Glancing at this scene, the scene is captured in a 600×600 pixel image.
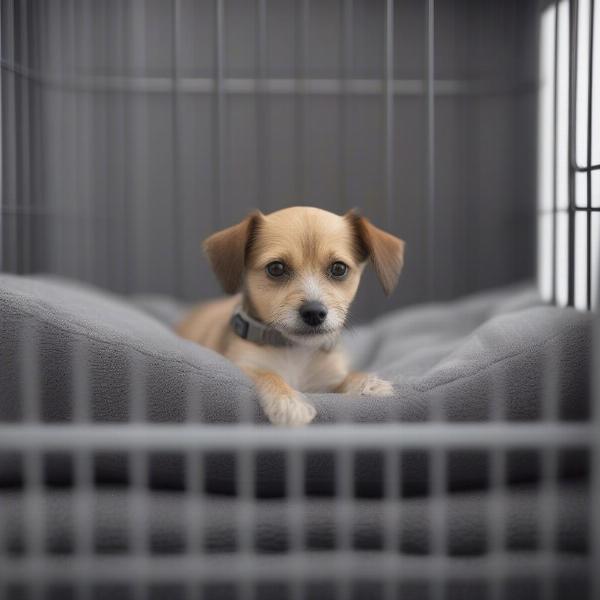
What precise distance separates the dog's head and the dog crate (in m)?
0.24

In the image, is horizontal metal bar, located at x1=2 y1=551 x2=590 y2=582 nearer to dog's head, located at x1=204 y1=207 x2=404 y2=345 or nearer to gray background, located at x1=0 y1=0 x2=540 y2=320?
dog's head, located at x1=204 y1=207 x2=404 y2=345

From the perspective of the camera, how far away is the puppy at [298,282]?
2117mm

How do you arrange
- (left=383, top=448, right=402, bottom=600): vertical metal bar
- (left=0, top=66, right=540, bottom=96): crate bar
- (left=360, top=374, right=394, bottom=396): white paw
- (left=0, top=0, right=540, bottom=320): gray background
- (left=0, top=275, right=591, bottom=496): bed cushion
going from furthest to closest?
(left=0, top=0, right=540, bottom=320): gray background, (left=0, top=66, right=540, bottom=96): crate bar, (left=360, top=374, right=394, bottom=396): white paw, (left=0, top=275, right=591, bottom=496): bed cushion, (left=383, top=448, right=402, bottom=600): vertical metal bar

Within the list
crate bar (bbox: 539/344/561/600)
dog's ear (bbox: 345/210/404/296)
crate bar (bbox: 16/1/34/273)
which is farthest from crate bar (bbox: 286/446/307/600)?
crate bar (bbox: 16/1/34/273)

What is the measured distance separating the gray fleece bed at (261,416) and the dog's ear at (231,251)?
0.21 m

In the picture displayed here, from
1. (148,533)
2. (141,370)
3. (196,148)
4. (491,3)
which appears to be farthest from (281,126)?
(148,533)

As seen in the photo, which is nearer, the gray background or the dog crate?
the dog crate

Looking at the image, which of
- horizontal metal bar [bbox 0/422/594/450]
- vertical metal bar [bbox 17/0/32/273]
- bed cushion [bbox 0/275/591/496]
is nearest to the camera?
horizontal metal bar [bbox 0/422/594/450]

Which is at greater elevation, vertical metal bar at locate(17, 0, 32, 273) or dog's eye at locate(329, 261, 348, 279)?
vertical metal bar at locate(17, 0, 32, 273)

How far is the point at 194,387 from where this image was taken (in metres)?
1.90

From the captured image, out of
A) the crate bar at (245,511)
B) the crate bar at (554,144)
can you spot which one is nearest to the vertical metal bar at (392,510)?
the crate bar at (245,511)

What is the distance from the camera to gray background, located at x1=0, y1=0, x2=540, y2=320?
4254 millimetres

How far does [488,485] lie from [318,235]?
733 millimetres

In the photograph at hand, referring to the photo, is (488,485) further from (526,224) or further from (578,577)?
(526,224)
